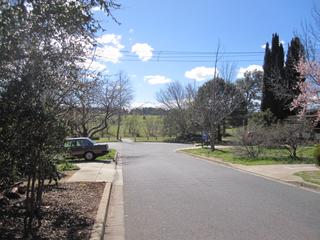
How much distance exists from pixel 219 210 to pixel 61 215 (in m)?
3.55

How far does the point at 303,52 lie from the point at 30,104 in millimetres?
21164

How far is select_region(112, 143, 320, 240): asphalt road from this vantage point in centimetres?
874

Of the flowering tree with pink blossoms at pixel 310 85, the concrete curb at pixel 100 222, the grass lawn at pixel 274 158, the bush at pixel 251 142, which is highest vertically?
the flowering tree with pink blossoms at pixel 310 85

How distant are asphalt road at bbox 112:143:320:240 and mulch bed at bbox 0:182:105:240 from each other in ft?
2.70

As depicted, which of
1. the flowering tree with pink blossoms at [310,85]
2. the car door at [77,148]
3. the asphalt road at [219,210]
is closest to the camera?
the asphalt road at [219,210]

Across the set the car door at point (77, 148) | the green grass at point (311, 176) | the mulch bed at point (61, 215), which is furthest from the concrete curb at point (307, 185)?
the car door at point (77, 148)

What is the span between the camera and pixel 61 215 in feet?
32.1

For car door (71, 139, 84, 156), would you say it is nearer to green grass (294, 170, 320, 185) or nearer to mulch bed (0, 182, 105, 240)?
green grass (294, 170, 320, 185)

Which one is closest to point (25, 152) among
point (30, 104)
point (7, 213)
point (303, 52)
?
point (30, 104)

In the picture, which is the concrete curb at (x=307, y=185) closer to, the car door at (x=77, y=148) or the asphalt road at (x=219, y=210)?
the asphalt road at (x=219, y=210)

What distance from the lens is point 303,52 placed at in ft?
87.1

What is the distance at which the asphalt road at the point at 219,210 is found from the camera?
8.74 m

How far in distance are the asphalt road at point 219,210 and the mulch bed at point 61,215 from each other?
0.82 meters

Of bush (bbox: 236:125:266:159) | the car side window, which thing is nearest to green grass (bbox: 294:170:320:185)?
bush (bbox: 236:125:266:159)
